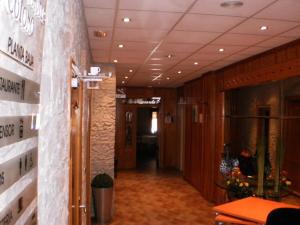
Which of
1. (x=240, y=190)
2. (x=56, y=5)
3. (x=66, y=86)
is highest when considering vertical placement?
(x=56, y=5)

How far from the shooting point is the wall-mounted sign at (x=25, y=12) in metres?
0.70

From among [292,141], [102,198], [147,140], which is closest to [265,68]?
[292,141]

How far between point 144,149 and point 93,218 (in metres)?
8.88

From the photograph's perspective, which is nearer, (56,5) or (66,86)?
(56,5)

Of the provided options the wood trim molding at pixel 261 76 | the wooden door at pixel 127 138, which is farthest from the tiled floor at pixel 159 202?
the wood trim molding at pixel 261 76

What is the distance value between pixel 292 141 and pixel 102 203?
309 centimetres

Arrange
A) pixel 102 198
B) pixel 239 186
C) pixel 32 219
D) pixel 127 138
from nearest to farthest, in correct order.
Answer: pixel 32 219
pixel 239 186
pixel 102 198
pixel 127 138

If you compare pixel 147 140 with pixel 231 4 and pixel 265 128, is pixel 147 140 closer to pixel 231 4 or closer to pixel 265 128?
pixel 265 128

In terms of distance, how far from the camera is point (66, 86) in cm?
171

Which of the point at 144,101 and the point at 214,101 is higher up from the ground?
the point at 144,101

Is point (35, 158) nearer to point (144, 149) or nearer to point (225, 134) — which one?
point (225, 134)

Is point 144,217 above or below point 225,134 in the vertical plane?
below

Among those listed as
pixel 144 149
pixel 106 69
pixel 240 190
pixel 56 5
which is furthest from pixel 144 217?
pixel 144 149

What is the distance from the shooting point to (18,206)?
78 cm
